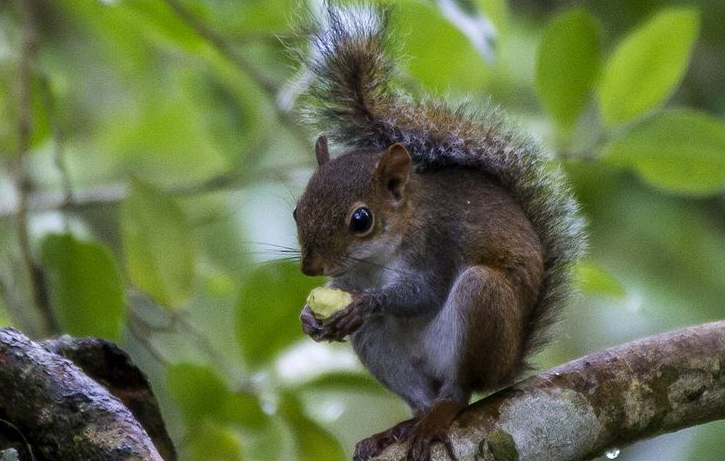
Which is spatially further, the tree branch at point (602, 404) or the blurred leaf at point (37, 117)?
the blurred leaf at point (37, 117)

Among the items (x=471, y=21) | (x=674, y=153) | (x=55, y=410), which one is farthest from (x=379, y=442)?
(x=674, y=153)

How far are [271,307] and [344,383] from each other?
0.25 metres

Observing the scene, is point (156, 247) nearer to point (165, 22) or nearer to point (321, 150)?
point (321, 150)

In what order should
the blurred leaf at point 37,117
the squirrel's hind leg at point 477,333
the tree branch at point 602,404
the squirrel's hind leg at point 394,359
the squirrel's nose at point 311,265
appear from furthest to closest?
1. the blurred leaf at point 37,117
2. the squirrel's hind leg at point 394,359
3. the squirrel's nose at point 311,265
4. the squirrel's hind leg at point 477,333
5. the tree branch at point 602,404

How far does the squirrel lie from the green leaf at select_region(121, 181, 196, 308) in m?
0.31

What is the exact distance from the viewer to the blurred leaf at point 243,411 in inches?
103

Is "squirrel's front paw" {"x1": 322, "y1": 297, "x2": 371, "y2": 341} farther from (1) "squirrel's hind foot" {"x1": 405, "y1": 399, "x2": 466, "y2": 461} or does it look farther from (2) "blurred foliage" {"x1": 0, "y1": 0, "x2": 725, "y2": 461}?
(2) "blurred foliage" {"x1": 0, "y1": 0, "x2": 725, "y2": 461}

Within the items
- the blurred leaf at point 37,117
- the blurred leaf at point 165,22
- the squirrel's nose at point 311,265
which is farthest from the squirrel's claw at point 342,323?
the blurred leaf at point 37,117

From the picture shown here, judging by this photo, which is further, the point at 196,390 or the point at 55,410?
the point at 196,390

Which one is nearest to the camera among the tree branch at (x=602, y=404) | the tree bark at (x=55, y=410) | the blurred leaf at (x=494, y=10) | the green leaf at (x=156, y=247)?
the tree bark at (x=55, y=410)

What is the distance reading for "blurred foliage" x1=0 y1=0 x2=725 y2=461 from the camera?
2578 millimetres

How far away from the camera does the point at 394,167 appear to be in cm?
249

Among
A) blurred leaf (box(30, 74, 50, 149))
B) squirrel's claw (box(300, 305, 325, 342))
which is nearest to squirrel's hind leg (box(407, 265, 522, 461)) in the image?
squirrel's claw (box(300, 305, 325, 342))

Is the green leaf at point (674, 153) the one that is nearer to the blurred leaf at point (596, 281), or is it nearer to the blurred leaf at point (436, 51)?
the blurred leaf at point (596, 281)
